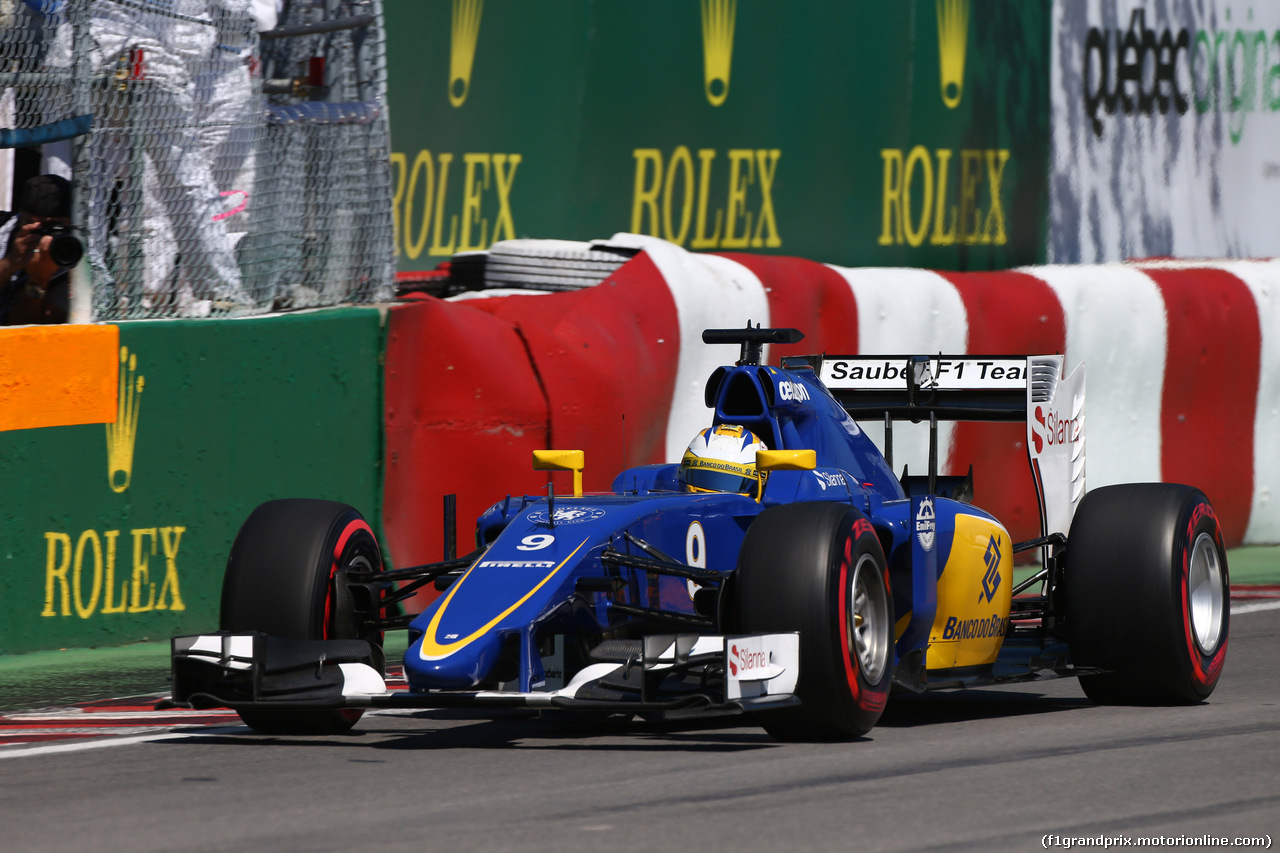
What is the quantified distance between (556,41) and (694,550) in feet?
21.2

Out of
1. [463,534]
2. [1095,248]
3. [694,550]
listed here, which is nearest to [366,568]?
[694,550]

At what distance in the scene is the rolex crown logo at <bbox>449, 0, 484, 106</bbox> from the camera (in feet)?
42.2

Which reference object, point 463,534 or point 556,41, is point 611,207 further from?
point 463,534

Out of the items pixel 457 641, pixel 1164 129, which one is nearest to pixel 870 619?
pixel 457 641

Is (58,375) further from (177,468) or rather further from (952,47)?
(952,47)

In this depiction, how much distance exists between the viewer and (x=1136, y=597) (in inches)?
316

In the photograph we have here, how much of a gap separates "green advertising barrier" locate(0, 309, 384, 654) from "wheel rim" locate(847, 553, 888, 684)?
13.1ft

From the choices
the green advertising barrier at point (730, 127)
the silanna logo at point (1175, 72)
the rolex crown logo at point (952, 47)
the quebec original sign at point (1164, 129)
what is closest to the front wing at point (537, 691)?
the green advertising barrier at point (730, 127)

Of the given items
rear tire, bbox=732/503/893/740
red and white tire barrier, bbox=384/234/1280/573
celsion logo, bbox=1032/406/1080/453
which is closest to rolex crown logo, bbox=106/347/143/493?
red and white tire barrier, bbox=384/234/1280/573

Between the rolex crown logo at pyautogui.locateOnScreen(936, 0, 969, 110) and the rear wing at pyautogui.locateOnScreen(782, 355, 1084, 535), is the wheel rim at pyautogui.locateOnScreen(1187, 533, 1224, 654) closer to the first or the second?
the rear wing at pyautogui.locateOnScreen(782, 355, 1084, 535)

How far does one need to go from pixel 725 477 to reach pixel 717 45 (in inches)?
261

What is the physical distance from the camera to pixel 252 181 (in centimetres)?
1090

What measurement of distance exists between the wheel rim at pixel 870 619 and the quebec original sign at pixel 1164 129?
922 centimetres

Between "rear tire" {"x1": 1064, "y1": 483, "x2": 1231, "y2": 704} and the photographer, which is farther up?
the photographer
